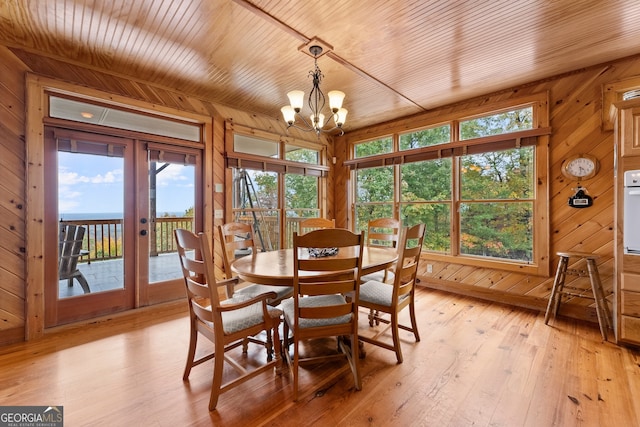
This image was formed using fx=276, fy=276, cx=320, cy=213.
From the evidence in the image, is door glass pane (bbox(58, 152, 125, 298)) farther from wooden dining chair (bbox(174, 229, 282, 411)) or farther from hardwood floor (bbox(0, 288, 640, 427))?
wooden dining chair (bbox(174, 229, 282, 411))

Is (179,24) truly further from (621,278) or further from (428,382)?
(621,278)

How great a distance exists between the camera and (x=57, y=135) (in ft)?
9.07

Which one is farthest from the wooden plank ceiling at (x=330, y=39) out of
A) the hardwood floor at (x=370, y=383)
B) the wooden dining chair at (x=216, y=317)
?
the hardwood floor at (x=370, y=383)

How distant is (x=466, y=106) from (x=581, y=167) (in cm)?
153

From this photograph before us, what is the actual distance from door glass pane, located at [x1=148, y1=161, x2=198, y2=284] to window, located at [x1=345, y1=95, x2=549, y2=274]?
9.85ft

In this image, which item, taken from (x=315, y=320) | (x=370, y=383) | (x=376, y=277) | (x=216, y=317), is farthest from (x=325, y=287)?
(x=376, y=277)

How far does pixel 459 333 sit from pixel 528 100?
9.43 ft

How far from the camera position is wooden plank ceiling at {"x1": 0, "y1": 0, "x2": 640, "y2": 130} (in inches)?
81.7

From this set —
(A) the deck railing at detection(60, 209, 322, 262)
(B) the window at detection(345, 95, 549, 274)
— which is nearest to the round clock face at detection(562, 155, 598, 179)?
(B) the window at detection(345, 95, 549, 274)

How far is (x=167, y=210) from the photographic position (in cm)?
353

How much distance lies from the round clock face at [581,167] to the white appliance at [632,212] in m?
0.66

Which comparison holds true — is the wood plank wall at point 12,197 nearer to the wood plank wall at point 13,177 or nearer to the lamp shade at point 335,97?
the wood plank wall at point 13,177

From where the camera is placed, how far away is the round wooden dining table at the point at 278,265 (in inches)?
73.2

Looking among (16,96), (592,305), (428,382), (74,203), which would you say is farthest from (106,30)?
(592,305)
